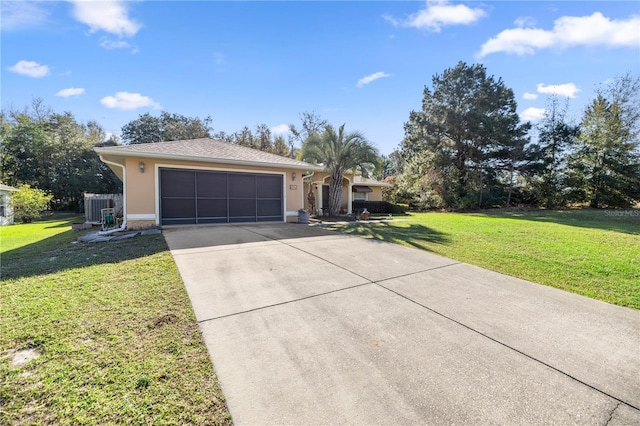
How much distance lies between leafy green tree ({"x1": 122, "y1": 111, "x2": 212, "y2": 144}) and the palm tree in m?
21.9

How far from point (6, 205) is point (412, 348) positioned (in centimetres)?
2491

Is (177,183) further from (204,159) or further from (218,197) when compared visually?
(218,197)

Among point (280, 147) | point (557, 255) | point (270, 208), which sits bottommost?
point (557, 255)

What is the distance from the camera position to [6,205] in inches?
649

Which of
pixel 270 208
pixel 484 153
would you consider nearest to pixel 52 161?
pixel 270 208

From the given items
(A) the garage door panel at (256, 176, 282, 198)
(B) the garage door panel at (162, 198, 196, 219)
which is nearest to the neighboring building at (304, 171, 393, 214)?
(A) the garage door panel at (256, 176, 282, 198)

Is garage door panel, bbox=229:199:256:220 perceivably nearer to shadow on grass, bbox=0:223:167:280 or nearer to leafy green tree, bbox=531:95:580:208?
shadow on grass, bbox=0:223:167:280

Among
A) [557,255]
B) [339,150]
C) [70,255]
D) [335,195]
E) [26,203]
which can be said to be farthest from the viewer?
[26,203]

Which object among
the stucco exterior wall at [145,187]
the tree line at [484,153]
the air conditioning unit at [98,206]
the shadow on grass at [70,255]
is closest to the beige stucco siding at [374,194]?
the tree line at [484,153]

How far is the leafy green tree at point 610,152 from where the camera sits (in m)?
19.5

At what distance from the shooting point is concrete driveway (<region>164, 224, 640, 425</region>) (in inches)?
68.5

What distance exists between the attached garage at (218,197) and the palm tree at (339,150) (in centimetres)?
266

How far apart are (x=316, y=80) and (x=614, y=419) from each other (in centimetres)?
1721

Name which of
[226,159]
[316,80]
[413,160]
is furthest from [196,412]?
[413,160]
